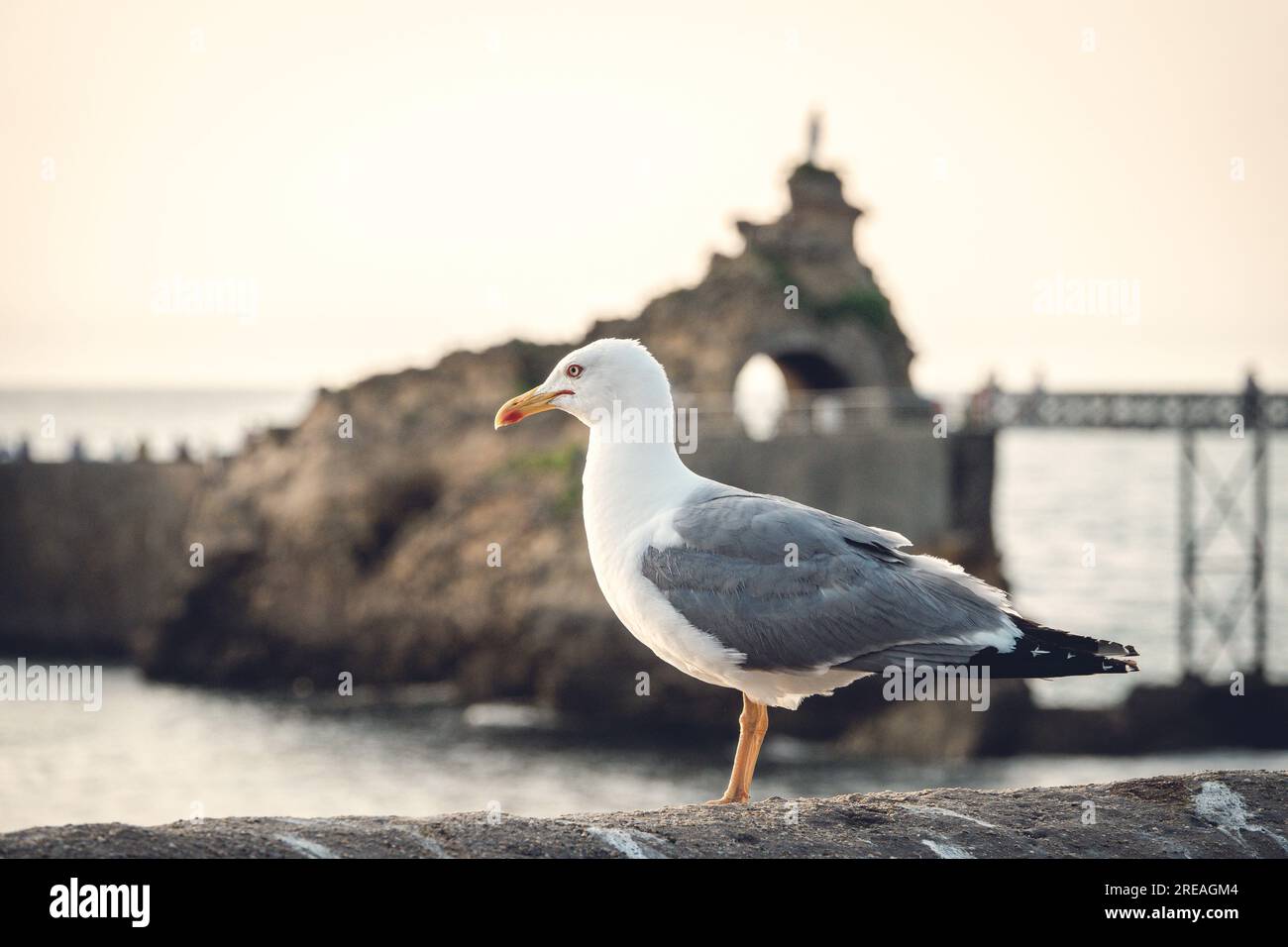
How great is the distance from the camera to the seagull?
8.15 metres

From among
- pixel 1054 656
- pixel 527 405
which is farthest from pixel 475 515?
pixel 1054 656

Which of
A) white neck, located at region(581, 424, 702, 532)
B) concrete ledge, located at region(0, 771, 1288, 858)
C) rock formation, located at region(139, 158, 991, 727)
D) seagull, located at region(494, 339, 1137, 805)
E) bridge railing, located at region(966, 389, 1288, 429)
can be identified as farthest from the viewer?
bridge railing, located at region(966, 389, 1288, 429)

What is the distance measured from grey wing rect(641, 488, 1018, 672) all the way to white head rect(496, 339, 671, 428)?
0.61 metres

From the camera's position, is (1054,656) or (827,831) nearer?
(827,831)

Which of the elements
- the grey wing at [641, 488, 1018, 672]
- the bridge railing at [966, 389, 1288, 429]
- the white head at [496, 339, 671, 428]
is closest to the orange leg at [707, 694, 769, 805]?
the grey wing at [641, 488, 1018, 672]

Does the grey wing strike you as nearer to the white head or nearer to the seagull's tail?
the seagull's tail

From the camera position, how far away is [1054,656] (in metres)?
7.76

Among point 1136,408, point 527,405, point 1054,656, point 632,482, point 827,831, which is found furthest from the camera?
point 1136,408

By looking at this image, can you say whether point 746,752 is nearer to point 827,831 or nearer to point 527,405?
point 827,831

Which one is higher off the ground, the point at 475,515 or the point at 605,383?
the point at 605,383

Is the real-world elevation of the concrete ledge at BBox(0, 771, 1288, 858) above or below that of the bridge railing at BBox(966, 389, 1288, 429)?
below

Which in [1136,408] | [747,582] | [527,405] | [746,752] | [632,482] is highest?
[1136,408]

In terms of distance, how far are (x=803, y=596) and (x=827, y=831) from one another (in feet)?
4.98
